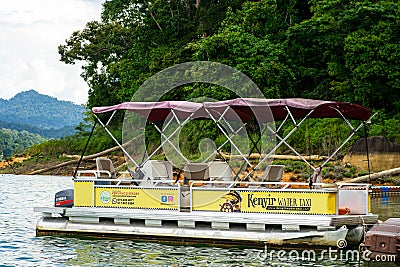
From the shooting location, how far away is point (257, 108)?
14633 mm

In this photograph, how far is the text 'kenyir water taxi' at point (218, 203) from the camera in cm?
1338

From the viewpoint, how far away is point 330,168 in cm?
2750

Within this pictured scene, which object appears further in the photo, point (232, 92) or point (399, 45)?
point (232, 92)

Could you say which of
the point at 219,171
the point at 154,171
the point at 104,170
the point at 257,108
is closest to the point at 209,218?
the point at 219,171

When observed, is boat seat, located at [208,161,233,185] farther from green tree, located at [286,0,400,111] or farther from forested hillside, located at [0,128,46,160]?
forested hillside, located at [0,128,46,160]

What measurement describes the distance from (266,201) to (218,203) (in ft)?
3.28

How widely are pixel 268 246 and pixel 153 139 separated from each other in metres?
22.7

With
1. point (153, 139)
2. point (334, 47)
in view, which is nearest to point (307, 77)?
point (334, 47)

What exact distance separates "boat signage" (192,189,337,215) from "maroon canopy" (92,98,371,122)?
68.7 inches

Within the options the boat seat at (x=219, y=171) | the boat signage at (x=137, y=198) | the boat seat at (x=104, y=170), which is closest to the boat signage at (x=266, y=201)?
the boat signage at (x=137, y=198)

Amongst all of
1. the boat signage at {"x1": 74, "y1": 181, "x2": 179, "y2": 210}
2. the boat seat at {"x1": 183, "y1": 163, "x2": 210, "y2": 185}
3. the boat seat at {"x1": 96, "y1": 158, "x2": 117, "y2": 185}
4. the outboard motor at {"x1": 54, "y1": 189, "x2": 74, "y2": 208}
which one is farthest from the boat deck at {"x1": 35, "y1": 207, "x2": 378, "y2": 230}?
the boat seat at {"x1": 183, "y1": 163, "x2": 210, "y2": 185}

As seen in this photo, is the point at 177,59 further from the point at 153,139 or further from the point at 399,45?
the point at 399,45

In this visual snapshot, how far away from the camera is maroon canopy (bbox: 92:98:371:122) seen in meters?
14.1

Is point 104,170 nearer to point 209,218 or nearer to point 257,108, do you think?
point 209,218
